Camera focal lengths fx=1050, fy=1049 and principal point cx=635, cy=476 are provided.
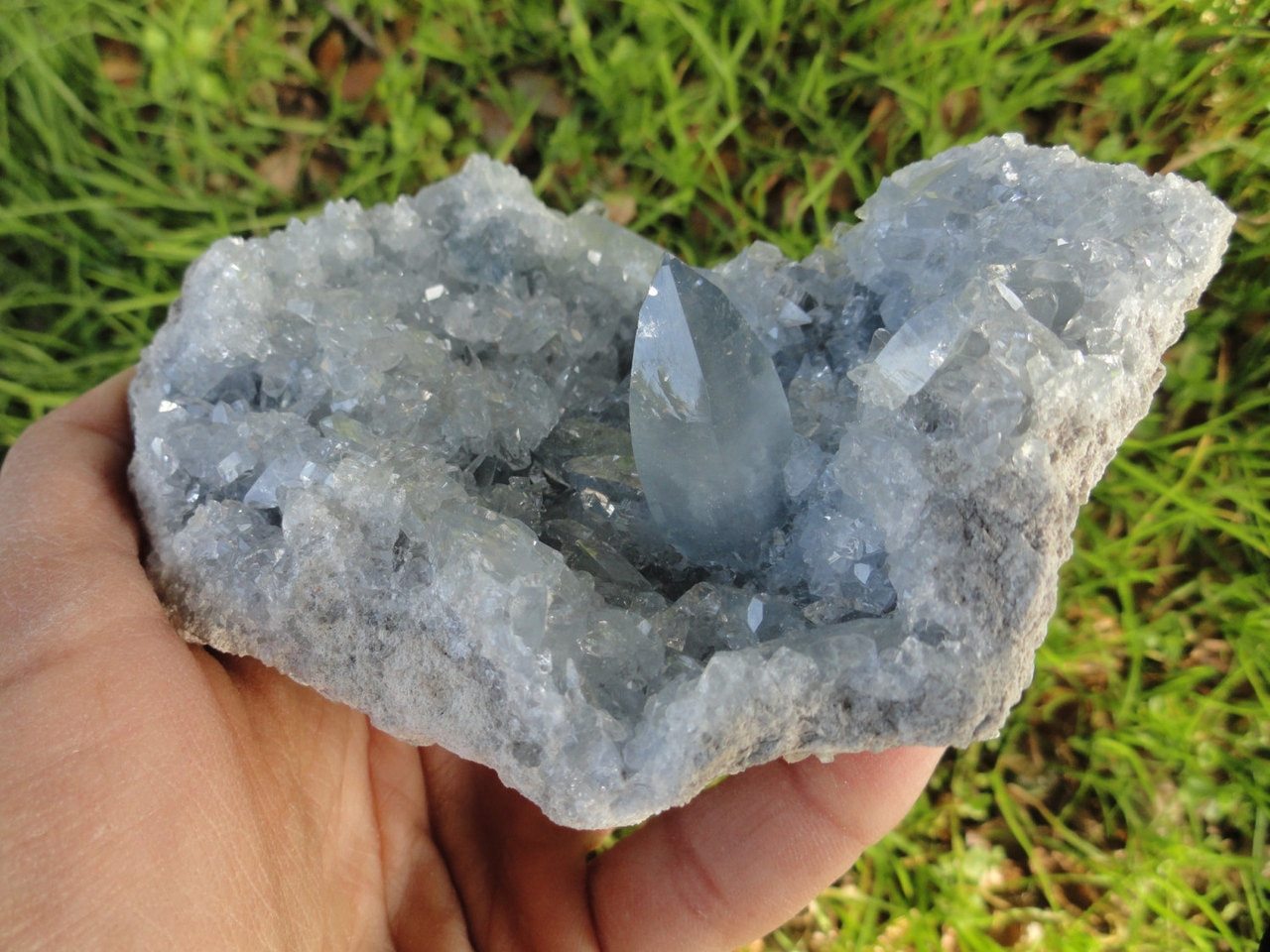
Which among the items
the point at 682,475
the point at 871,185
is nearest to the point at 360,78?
the point at 871,185

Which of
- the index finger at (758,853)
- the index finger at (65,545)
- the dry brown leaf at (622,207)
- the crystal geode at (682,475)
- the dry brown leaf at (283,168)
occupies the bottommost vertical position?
the index finger at (758,853)

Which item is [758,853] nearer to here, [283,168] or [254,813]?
[254,813]

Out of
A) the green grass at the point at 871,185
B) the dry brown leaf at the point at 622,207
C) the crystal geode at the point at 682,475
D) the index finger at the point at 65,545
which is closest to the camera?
the crystal geode at the point at 682,475

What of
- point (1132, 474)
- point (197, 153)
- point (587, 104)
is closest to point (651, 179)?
point (587, 104)

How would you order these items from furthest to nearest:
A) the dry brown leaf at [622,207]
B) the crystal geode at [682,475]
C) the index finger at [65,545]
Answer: the dry brown leaf at [622,207]
the index finger at [65,545]
the crystal geode at [682,475]

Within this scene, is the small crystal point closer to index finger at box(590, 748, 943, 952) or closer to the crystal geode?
the crystal geode

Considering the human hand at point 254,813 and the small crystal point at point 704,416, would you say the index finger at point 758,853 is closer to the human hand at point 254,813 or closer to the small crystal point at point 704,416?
the human hand at point 254,813

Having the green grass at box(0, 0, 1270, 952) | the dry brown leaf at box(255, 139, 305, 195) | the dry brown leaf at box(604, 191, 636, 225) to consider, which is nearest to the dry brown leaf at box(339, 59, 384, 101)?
the green grass at box(0, 0, 1270, 952)

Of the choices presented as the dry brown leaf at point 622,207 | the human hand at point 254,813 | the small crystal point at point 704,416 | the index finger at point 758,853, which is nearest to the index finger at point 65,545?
the human hand at point 254,813
